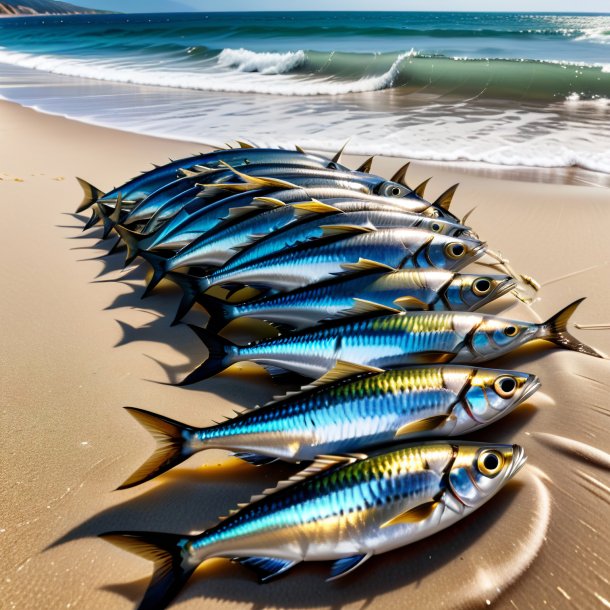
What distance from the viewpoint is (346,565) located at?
5.64ft

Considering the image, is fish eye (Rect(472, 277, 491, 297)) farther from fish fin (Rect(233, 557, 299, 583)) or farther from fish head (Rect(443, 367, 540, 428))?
fish fin (Rect(233, 557, 299, 583))

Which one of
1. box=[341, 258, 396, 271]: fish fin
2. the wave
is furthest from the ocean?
box=[341, 258, 396, 271]: fish fin

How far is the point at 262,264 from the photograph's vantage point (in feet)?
10.7

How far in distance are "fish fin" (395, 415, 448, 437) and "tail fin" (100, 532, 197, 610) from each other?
81cm

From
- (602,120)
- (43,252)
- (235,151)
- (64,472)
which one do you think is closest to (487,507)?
(64,472)

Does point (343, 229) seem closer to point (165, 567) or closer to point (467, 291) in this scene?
point (467, 291)

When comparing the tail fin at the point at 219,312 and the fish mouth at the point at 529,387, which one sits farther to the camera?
the tail fin at the point at 219,312

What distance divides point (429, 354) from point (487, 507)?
A: 69 cm

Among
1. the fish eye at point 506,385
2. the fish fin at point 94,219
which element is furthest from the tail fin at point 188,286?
the fish fin at point 94,219

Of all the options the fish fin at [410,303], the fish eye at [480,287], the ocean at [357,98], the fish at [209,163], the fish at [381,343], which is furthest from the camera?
the ocean at [357,98]

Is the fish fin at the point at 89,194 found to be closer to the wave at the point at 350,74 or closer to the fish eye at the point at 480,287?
the fish eye at the point at 480,287

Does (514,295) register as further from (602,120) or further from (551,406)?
(602,120)

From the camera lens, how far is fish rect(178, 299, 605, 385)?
2465 millimetres

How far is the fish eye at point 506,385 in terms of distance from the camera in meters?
2.13
